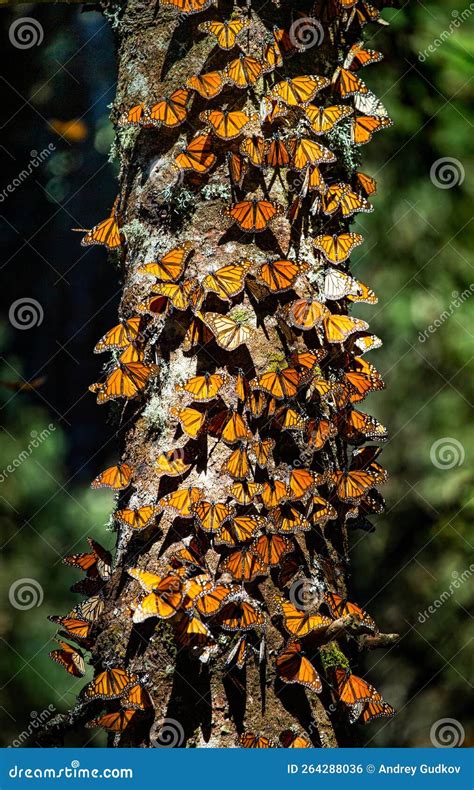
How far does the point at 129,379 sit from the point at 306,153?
535 mm

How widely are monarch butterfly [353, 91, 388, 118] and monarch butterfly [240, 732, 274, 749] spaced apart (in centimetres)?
122

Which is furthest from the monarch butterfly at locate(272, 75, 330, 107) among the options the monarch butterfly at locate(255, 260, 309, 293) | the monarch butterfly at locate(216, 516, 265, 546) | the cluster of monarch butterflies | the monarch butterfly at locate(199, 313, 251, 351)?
the monarch butterfly at locate(216, 516, 265, 546)

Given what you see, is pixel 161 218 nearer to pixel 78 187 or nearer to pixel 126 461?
pixel 126 461

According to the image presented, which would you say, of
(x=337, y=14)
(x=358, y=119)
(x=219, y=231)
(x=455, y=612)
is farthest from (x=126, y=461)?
(x=455, y=612)

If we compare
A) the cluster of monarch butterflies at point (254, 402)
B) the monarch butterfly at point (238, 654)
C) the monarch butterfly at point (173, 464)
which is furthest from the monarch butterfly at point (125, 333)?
the monarch butterfly at point (238, 654)

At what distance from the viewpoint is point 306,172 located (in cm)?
142

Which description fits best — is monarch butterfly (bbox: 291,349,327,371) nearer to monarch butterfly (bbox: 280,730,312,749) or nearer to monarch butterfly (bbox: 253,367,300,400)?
monarch butterfly (bbox: 253,367,300,400)

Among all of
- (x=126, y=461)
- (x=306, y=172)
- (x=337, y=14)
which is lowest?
(x=126, y=461)

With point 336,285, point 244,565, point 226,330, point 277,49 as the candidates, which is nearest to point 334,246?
point 336,285

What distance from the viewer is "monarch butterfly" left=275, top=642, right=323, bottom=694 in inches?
48.7

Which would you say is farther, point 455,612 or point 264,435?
point 455,612

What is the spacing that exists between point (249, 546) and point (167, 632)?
0.66 feet

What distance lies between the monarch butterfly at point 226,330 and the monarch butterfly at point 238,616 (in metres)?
0.43

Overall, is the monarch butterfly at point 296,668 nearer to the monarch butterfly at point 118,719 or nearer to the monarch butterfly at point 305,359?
the monarch butterfly at point 118,719
